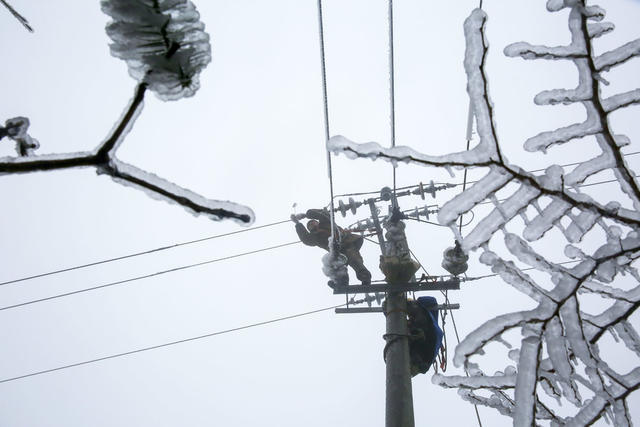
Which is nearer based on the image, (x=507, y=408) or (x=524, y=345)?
(x=524, y=345)

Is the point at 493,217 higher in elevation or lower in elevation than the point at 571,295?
higher

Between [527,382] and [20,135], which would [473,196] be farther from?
[20,135]

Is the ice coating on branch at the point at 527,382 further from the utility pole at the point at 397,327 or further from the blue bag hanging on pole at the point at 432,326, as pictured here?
the blue bag hanging on pole at the point at 432,326

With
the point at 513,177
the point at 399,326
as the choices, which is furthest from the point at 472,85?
the point at 399,326

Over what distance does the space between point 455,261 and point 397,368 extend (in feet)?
6.47

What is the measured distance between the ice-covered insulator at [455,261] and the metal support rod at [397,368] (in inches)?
37.1

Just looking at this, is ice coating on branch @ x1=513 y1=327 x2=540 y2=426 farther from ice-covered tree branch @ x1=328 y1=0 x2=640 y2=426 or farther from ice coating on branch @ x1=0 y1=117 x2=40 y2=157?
ice coating on branch @ x1=0 y1=117 x2=40 y2=157

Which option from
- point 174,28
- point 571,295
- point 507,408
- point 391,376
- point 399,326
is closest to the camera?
point 174,28

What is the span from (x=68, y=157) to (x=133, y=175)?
0.14m

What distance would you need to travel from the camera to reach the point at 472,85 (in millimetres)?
1313

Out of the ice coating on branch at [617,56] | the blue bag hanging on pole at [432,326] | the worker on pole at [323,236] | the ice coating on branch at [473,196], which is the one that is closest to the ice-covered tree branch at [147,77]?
the ice coating on branch at [473,196]

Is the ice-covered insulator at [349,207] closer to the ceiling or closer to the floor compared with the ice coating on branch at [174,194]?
closer to the ceiling

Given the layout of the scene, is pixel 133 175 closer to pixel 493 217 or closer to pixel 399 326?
pixel 493 217

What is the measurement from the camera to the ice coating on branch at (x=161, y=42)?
85 centimetres
